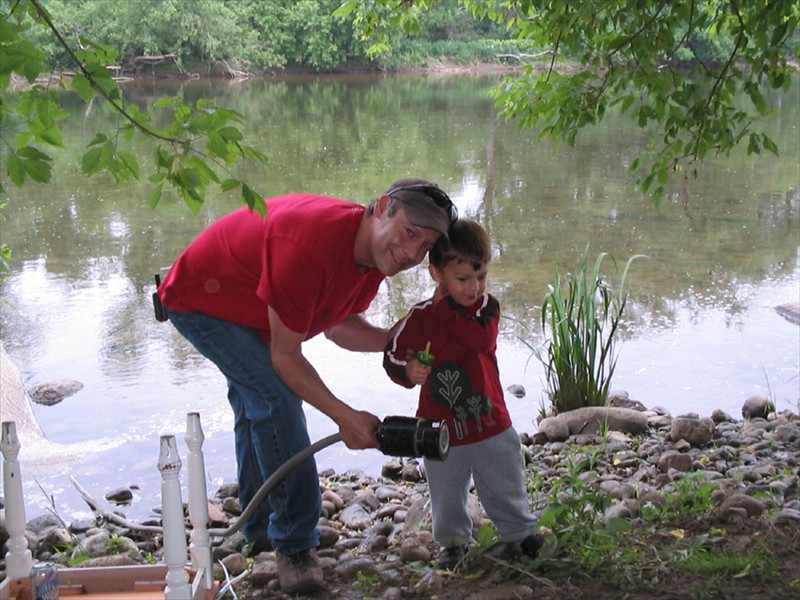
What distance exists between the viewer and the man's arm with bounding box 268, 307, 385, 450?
282 centimetres

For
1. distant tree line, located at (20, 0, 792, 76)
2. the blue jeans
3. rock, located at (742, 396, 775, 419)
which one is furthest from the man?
distant tree line, located at (20, 0, 792, 76)

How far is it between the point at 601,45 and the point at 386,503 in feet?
8.26

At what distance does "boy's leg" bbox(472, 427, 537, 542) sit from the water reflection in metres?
2.23

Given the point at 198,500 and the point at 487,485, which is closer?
the point at 198,500

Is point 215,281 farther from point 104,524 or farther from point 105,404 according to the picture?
point 105,404

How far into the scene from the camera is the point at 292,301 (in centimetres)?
277

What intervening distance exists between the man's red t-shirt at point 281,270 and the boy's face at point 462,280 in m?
0.24

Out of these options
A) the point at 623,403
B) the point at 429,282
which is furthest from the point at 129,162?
the point at 429,282

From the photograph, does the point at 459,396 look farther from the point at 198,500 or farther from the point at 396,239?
the point at 198,500

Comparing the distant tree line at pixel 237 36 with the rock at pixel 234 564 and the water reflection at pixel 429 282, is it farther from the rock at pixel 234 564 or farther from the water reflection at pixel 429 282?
the rock at pixel 234 564

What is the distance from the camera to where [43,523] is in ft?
14.4

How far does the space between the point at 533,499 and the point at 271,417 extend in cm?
151

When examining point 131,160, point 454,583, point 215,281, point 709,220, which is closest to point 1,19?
point 131,160

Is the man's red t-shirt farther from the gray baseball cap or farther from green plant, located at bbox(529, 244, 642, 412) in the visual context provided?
green plant, located at bbox(529, 244, 642, 412)
